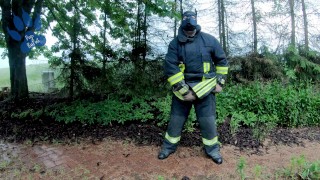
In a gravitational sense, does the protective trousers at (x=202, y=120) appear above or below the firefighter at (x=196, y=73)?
below

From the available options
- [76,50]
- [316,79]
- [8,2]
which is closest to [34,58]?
[8,2]

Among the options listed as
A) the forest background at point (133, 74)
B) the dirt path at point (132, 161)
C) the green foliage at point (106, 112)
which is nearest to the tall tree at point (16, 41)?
the forest background at point (133, 74)

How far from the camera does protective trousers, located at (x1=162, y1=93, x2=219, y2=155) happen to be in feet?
12.9

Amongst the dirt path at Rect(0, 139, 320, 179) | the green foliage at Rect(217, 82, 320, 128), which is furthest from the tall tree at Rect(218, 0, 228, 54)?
the dirt path at Rect(0, 139, 320, 179)

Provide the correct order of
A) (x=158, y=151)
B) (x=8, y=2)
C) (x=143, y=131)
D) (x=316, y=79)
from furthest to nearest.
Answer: (x=316, y=79), (x=8, y=2), (x=143, y=131), (x=158, y=151)

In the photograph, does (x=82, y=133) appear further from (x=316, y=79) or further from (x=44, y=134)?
(x=316, y=79)

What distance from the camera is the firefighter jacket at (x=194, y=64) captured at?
3.78 meters

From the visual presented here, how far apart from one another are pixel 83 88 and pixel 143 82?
157 centimetres

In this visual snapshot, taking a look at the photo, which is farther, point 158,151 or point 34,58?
point 34,58

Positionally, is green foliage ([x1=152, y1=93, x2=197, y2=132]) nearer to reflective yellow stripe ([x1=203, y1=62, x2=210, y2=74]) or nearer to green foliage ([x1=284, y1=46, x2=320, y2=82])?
reflective yellow stripe ([x1=203, y1=62, x2=210, y2=74])

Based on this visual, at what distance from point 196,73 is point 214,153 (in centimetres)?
123

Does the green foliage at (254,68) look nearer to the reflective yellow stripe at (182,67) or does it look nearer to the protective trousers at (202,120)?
the protective trousers at (202,120)

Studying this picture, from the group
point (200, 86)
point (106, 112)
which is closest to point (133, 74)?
point (106, 112)

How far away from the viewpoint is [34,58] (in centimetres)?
985
